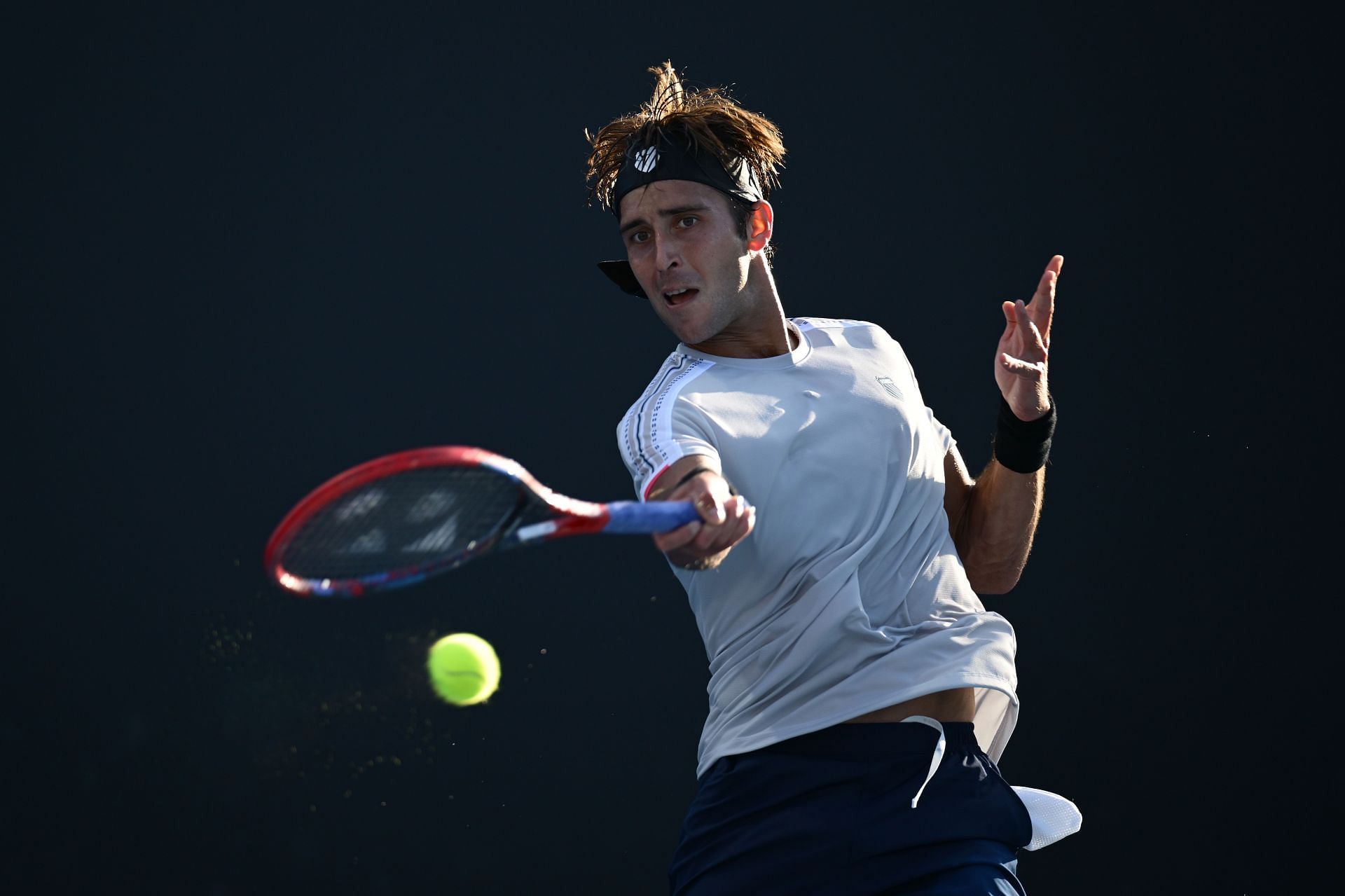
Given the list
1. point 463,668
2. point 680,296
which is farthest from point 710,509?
point 463,668

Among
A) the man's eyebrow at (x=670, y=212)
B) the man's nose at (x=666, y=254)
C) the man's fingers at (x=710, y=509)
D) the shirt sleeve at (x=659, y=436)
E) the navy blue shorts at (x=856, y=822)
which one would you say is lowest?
the navy blue shorts at (x=856, y=822)

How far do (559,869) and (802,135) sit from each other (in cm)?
216

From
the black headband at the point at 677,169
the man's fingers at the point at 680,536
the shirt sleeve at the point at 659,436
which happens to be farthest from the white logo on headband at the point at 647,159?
the man's fingers at the point at 680,536

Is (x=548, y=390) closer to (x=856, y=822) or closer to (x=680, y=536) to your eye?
(x=856, y=822)

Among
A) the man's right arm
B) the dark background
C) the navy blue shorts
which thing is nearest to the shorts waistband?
the navy blue shorts

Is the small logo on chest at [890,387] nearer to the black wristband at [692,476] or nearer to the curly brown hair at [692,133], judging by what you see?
the curly brown hair at [692,133]

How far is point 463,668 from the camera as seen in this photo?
11.7 feet

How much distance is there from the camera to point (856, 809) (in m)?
1.63

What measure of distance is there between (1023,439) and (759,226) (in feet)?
1.78

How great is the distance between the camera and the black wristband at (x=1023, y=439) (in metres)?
1.98

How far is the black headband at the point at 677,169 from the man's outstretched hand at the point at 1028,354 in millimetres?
461

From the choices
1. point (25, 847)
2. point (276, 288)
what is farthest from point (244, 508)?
point (25, 847)

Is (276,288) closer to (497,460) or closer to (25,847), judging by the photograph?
(25,847)

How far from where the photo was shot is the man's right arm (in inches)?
53.0
